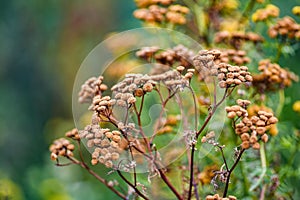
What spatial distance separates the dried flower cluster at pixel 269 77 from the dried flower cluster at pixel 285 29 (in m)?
0.11

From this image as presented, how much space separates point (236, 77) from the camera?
0.98 m

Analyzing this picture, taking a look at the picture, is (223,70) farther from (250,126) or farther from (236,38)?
(236,38)

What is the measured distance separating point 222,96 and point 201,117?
0.17 metres

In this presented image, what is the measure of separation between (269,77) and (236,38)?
6.2 inches

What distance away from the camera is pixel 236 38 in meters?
1.38

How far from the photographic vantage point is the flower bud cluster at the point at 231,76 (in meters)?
0.96

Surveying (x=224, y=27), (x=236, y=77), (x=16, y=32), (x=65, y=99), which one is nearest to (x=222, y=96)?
(x=236, y=77)

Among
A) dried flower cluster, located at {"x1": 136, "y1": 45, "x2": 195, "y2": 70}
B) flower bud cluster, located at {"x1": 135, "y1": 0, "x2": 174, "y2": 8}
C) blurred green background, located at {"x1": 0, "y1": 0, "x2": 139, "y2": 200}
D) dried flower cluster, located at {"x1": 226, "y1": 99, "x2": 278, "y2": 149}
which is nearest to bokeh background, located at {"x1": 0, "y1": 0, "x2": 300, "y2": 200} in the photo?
blurred green background, located at {"x1": 0, "y1": 0, "x2": 139, "y2": 200}

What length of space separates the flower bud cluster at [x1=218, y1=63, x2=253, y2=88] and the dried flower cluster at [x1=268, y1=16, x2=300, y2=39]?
411 mm

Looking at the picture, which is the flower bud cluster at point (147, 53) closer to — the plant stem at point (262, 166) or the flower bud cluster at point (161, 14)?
the flower bud cluster at point (161, 14)

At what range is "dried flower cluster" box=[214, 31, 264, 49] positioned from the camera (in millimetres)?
1370

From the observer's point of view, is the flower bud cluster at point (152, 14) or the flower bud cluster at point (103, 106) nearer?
the flower bud cluster at point (103, 106)

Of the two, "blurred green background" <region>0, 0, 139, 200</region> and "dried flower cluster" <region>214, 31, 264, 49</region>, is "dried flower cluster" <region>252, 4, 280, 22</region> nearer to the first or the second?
"dried flower cluster" <region>214, 31, 264, 49</region>

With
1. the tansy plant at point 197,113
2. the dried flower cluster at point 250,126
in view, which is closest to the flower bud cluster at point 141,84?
the tansy plant at point 197,113
